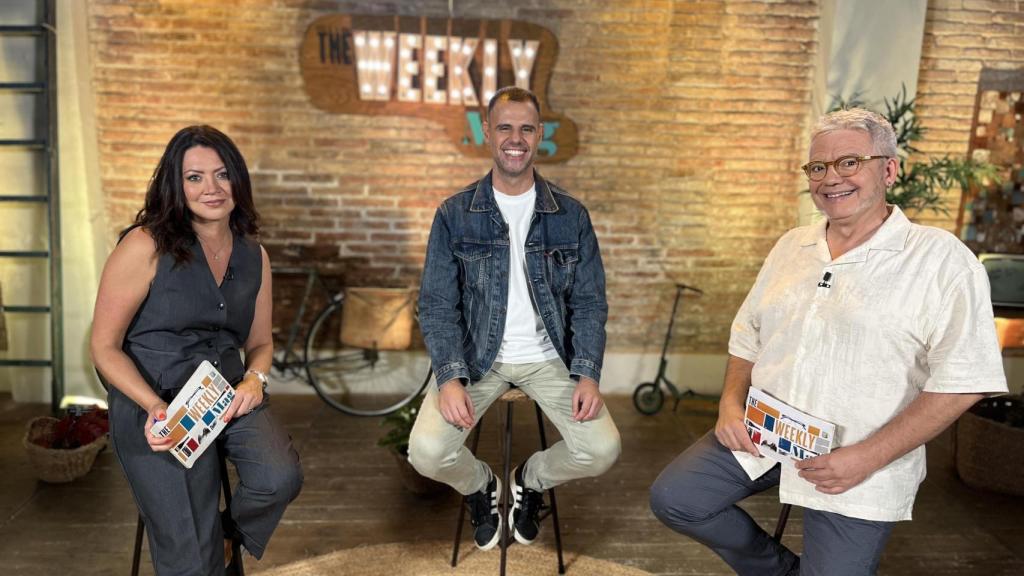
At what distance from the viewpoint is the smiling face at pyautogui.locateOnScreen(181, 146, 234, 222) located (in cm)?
217

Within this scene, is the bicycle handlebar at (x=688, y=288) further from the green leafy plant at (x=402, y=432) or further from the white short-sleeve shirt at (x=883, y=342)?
the white short-sleeve shirt at (x=883, y=342)

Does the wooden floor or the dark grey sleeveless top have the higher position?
the dark grey sleeveless top

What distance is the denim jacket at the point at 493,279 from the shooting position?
2.66m

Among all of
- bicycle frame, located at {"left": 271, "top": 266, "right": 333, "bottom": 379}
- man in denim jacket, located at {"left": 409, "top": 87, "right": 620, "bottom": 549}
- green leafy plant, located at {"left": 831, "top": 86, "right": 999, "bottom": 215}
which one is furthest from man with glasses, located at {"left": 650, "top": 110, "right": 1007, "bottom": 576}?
bicycle frame, located at {"left": 271, "top": 266, "right": 333, "bottom": 379}

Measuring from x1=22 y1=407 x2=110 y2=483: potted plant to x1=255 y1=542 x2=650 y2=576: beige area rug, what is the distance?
4.54ft

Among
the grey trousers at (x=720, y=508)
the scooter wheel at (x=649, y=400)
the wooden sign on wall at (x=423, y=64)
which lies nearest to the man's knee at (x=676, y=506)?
the grey trousers at (x=720, y=508)

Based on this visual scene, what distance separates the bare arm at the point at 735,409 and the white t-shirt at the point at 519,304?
677 millimetres

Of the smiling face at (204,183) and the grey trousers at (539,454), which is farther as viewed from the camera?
the grey trousers at (539,454)

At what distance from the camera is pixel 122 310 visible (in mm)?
2111

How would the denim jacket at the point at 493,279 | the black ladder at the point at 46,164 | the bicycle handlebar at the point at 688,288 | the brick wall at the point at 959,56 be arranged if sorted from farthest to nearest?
the bicycle handlebar at the point at 688,288, the brick wall at the point at 959,56, the black ladder at the point at 46,164, the denim jacket at the point at 493,279

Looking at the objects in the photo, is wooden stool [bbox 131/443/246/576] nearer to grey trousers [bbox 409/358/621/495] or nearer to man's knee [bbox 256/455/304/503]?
man's knee [bbox 256/455/304/503]

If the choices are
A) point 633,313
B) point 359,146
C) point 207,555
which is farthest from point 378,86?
point 207,555

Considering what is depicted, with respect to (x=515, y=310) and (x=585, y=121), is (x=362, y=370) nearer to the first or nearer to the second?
(x=585, y=121)

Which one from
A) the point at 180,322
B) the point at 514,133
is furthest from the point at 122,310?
the point at 514,133
